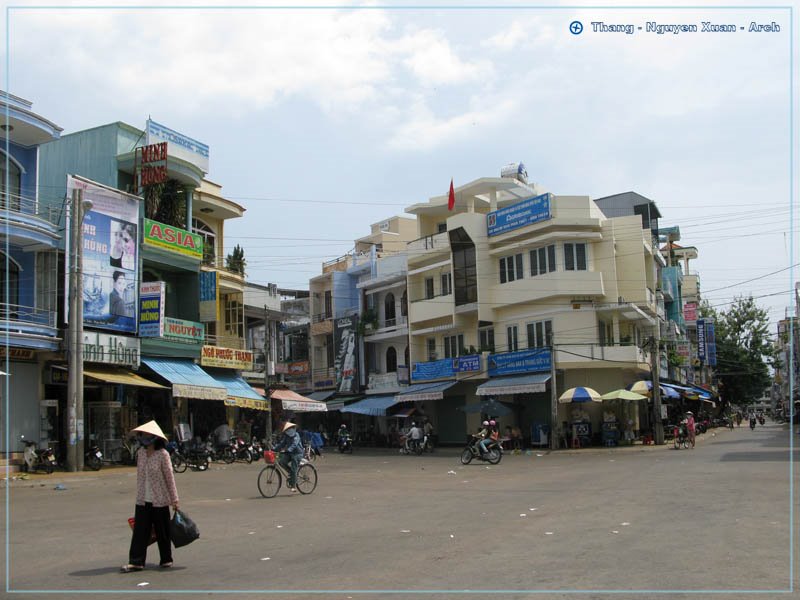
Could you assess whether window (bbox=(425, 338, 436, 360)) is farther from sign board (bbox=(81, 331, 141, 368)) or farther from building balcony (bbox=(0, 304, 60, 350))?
building balcony (bbox=(0, 304, 60, 350))

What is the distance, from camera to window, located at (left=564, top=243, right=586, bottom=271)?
3800cm

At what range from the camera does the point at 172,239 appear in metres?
31.1

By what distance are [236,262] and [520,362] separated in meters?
14.8

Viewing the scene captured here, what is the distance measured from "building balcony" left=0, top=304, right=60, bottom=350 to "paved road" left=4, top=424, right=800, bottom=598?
588 centimetres

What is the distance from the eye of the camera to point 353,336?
48.8m

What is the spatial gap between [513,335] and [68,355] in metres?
22.9

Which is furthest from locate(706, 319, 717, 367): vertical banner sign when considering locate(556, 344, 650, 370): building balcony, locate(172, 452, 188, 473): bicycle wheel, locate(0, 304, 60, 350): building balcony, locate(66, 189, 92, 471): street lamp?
locate(0, 304, 60, 350): building balcony

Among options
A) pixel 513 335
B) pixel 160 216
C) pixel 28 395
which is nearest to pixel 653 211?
pixel 513 335

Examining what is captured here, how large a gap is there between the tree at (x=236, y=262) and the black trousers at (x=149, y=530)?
2896 centimetres

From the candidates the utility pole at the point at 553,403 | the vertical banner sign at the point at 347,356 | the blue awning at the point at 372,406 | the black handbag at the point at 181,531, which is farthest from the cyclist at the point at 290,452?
the vertical banner sign at the point at 347,356

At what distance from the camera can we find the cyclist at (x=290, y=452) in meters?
16.7

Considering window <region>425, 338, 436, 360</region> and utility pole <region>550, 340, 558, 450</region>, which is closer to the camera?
utility pole <region>550, 340, 558, 450</region>

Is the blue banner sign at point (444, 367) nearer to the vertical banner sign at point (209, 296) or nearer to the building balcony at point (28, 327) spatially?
the vertical banner sign at point (209, 296)

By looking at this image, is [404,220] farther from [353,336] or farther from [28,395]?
[28,395]
